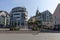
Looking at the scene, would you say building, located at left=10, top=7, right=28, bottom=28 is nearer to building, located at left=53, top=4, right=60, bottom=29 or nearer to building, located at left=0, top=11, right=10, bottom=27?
building, located at left=0, top=11, right=10, bottom=27

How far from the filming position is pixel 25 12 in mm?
45531

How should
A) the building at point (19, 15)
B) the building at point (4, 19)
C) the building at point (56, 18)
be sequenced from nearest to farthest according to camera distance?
the building at point (56, 18) → the building at point (19, 15) → the building at point (4, 19)

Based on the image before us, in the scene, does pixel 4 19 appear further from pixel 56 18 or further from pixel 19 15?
pixel 56 18

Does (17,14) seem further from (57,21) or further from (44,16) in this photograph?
(57,21)

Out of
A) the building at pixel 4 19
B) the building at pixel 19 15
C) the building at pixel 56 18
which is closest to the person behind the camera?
the building at pixel 56 18

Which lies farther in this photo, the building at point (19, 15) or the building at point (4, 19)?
the building at point (4, 19)

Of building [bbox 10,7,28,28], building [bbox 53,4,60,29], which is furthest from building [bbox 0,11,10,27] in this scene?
building [bbox 53,4,60,29]

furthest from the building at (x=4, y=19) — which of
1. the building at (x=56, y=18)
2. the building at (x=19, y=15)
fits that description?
the building at (x=56, y=18)

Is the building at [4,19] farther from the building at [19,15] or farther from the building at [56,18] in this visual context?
the building at [56,18]

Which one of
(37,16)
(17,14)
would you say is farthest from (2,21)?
(37,16)

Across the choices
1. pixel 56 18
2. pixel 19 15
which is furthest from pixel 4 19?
pixel 56 18

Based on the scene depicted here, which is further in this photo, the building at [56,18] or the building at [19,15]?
the building at [19,15]

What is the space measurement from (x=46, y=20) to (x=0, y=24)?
1317cm

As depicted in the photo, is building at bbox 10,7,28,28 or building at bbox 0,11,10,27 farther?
building at bbox 0,11,10,27
